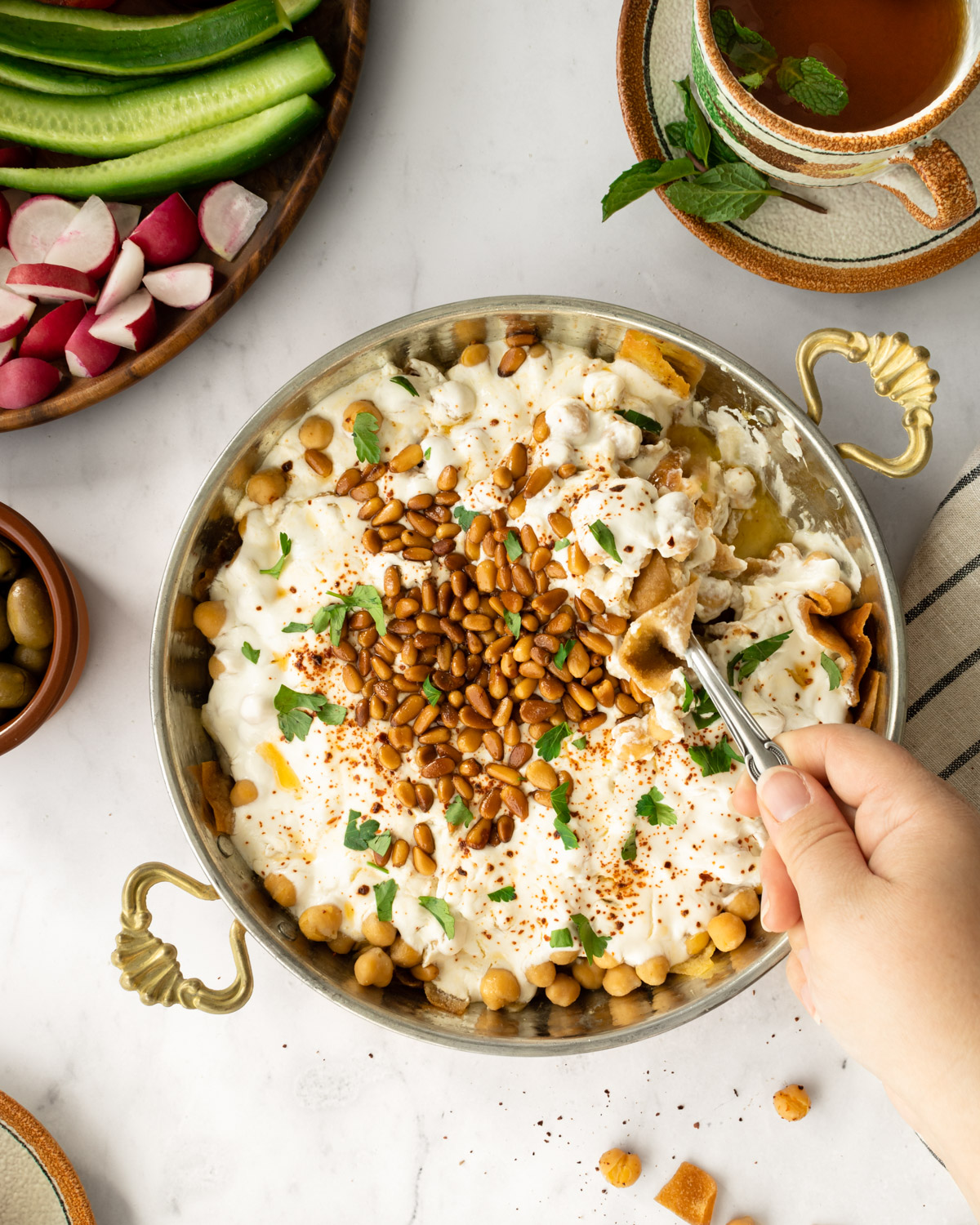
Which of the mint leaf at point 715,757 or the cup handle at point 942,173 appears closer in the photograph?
the cup handle at point 942,173

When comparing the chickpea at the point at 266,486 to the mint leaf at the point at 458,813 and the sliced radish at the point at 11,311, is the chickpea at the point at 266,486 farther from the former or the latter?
the mint leaf at the point at 458,813

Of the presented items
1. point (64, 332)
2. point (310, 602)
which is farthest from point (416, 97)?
point (310, 602)

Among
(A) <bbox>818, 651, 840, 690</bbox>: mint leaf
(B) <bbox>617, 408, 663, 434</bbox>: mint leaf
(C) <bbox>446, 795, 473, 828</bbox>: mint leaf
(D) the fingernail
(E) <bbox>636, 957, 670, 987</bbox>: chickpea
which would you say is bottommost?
(C) <bbox>446, 795, 473, 828</bbox>: mint leaf

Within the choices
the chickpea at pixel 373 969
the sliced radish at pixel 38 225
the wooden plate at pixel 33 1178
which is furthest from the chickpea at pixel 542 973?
the sliced radish at pixel 38 225

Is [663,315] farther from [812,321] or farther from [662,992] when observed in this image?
[662,992]

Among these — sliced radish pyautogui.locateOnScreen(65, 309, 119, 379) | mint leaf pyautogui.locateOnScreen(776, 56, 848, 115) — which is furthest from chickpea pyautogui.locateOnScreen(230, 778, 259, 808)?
mint leaf pyautogui.locateOnScreen(776, 56, 848, 115)

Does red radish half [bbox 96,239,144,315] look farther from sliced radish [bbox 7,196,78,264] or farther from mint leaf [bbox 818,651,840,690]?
mint leaf [bbox 818,651,840,690]
